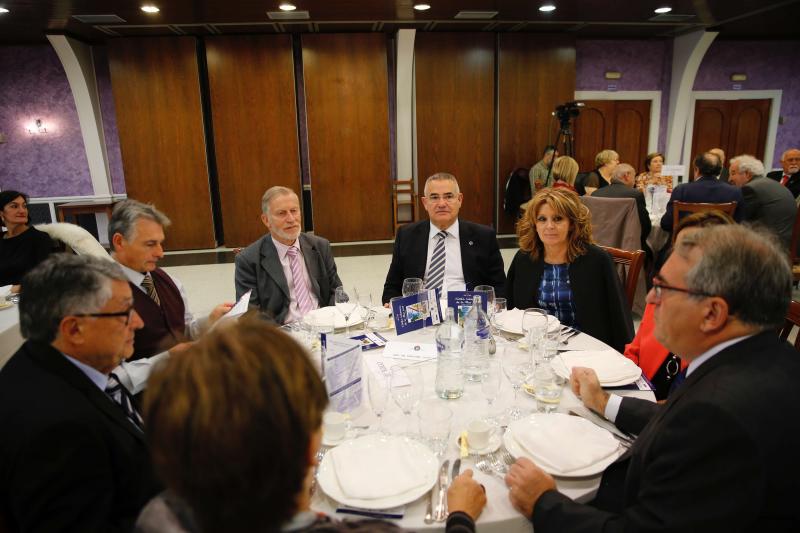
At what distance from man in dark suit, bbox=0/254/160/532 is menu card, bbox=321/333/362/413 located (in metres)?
0.54

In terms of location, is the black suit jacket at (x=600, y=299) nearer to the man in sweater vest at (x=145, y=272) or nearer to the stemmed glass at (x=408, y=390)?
the stemmed glass at (x=408, y=390)

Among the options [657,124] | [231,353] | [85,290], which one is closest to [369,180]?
[657,124]

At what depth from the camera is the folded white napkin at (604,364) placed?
1769 millimetres

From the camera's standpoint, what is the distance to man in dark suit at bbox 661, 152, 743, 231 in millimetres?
4719

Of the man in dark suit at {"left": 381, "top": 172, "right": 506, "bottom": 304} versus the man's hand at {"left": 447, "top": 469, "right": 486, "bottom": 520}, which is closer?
the man's hand at {"left": 447, "top": 469, "right": 486, "bottom": 520}

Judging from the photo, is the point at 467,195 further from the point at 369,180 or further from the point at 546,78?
the point at 546,78

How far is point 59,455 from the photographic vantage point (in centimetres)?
106

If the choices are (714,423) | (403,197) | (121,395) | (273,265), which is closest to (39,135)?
(403,197)

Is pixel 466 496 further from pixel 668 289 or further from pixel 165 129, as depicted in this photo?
pixel 165 129

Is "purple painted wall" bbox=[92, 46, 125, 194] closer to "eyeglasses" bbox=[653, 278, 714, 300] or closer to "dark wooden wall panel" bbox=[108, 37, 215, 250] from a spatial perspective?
"dark wooden wall panel" bbox=[108, 37, 215, 250]

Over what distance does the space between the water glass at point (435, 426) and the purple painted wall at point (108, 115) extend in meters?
8.46

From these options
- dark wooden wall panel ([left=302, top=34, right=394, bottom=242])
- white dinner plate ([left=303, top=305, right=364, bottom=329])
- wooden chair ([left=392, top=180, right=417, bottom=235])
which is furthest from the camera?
wooden chair ([left=392, top=180, right=417, bottom=235])

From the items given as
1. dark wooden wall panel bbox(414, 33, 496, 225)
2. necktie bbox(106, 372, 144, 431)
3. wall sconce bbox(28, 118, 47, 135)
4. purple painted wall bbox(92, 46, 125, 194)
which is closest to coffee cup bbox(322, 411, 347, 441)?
necktie bbox(106, 372, 144, 431)

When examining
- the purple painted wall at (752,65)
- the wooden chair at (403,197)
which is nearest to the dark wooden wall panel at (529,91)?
the wooden chair at (403,197)
